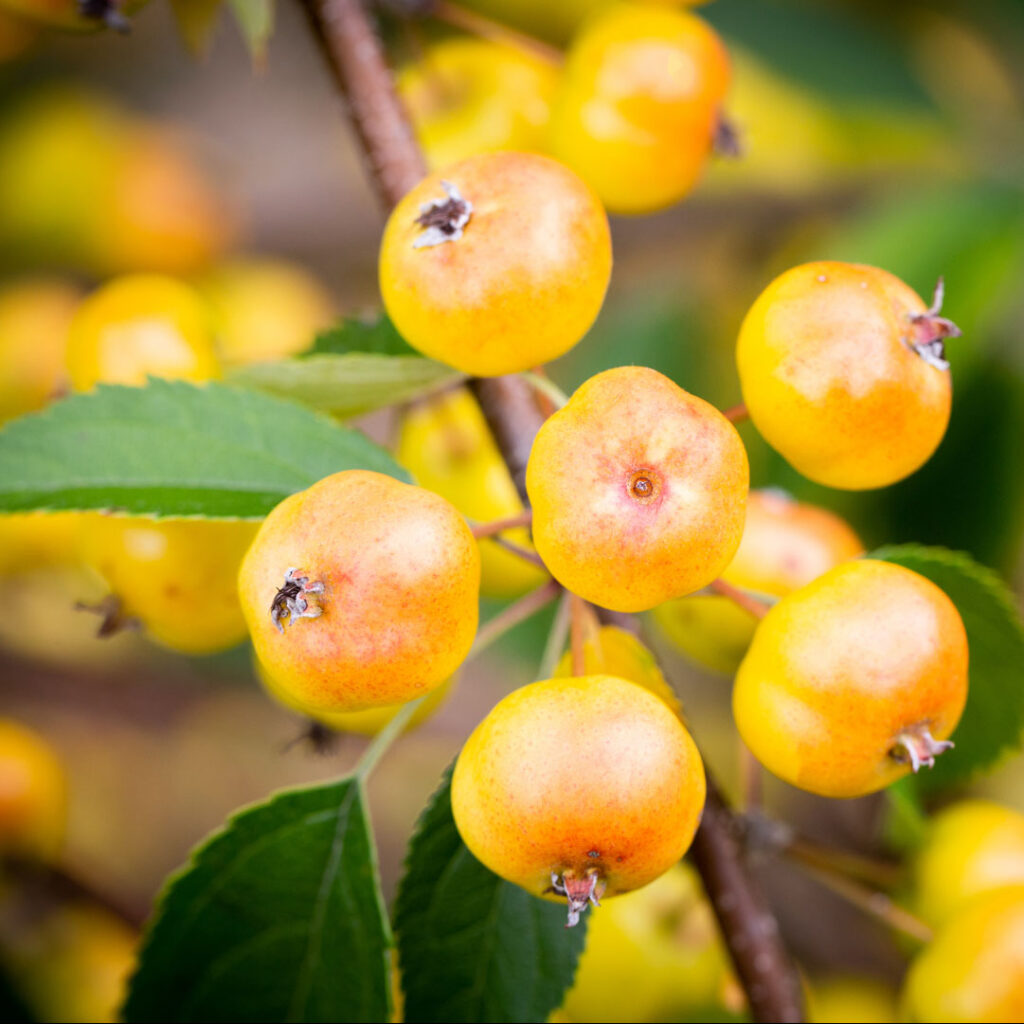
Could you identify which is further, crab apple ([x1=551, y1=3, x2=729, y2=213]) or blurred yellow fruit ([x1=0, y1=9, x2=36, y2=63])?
blurred yellow fruit ([x1=0, y1=9, x2=36, y2=63])

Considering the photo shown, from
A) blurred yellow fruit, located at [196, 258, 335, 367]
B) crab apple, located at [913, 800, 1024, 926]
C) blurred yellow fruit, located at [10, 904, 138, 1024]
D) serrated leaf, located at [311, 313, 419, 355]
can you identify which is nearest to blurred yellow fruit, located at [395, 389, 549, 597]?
serrated leaf, located at [311, 313, 419, 355]

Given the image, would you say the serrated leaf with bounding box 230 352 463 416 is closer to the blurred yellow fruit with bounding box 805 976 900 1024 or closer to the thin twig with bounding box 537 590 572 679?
the thin twig with bounding box 537 590 572 679

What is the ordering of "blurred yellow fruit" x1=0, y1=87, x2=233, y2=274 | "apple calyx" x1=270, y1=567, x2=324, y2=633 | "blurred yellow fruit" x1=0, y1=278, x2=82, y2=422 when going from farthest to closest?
"blurred yellow fruit" x1=0, y1=87, x2=233, y2=274 < "blurred yellow fruit" x1=0, y1=278, x2=82, y2=422 < "apple calyx" x1=270, y1=567, x2=324, y2=633

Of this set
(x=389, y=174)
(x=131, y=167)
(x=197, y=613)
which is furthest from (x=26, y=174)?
(x=197, y=613)

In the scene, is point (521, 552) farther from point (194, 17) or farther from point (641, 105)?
point (194, 17)

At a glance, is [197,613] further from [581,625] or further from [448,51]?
[448,51]

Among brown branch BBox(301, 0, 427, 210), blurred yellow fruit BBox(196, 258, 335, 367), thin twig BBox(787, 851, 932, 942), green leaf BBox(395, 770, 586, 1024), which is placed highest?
brown branch BBox(301, 0, 427, 210)
